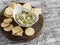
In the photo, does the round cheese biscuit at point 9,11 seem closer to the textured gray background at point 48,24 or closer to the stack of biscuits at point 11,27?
the stack of biscuits at point 11,27

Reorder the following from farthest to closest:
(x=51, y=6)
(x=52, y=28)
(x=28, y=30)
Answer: (x=51, y=6) → (x=52, y=28) → (x=28, y=30)

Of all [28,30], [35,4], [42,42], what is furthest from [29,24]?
[35,4]

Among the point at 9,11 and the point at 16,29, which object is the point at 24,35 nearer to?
the point at 16,29

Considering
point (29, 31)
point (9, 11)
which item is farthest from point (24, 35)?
point (9, 11)

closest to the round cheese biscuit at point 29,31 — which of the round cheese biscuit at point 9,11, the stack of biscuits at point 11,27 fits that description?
the stack of biscuits at point 11,27

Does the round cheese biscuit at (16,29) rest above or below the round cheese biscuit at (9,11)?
below

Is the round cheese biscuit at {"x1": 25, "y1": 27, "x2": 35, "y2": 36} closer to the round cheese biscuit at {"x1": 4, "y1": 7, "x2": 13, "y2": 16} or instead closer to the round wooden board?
the round wooden board

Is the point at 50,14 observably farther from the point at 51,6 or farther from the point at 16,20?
the point at 16,20

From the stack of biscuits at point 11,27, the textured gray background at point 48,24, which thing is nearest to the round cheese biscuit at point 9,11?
the stack of biscuits at point 11,27
